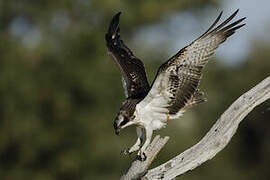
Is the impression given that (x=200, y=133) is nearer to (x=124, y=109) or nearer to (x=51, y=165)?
(x=51, y=165)

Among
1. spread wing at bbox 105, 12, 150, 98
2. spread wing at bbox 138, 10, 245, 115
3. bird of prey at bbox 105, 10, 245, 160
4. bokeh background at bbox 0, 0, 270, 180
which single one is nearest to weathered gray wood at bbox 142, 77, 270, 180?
bird of prey at bbox 105, 10, 245, 160

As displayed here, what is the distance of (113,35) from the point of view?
35.1 ft

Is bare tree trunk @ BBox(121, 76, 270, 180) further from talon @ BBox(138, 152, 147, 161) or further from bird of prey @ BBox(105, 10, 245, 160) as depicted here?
bird of prey @ BBox(105, 10, 245, 160)

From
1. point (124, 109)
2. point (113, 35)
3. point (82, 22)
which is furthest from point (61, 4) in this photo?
point (124, 109)

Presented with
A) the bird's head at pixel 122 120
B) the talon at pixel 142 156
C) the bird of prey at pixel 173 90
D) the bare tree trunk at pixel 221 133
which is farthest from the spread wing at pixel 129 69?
the bare tree trunk at pixel 221 133

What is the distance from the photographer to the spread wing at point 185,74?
8.80 metres

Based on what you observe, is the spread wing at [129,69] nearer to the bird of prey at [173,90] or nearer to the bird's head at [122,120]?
the bird of prey at [173,90]

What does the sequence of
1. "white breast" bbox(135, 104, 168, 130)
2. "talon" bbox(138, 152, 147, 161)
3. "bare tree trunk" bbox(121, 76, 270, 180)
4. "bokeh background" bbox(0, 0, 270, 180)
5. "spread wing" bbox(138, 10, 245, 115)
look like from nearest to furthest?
"bare tree trunk" bbox(121, 76, 270, 180) < "talon" bbox(138, 152, 147, 161) < "spread wing" bbox(138, 10, 245, 115) < "white breast" bbox(135, 104, 168, 130) < "bokeh background" bbox(0, 0, 270, 180)

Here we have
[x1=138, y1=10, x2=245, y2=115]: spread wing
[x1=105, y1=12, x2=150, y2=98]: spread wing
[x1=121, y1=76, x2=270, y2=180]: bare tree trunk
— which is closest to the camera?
[x1=121, y1=76, x2=270, y2=180]: bare tree trunk

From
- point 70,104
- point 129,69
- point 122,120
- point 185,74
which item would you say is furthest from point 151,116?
point 70,104

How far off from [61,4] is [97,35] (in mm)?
3895

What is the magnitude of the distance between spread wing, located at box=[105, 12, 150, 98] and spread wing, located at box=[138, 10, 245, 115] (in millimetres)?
502

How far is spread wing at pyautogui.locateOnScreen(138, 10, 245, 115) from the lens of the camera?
28.9 feet

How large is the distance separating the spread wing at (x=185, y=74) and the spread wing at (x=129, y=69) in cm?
50
